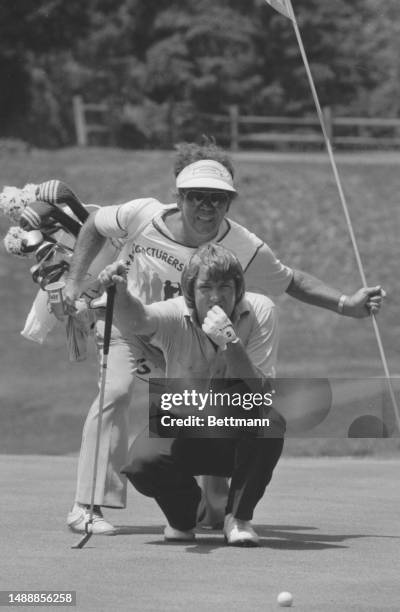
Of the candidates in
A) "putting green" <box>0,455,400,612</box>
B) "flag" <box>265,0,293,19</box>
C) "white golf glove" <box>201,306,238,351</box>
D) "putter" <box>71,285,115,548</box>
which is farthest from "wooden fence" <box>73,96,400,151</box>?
"white golf glove" <box>201,306,238,351</box>

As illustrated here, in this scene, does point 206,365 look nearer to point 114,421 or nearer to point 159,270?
point 159,270

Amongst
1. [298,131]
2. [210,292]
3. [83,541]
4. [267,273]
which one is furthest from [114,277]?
[298,131]

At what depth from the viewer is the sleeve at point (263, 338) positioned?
280 inches

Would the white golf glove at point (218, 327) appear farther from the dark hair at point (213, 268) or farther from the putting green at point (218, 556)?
the putting green at point (218, 556)

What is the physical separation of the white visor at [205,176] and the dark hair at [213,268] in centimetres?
71

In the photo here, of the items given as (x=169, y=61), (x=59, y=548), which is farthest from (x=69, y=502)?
(x=169, y=61)

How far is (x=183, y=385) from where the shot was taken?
23.2 feet

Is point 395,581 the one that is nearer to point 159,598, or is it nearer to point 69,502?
point 159,598

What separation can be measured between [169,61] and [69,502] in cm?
3844

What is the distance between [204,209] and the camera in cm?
756

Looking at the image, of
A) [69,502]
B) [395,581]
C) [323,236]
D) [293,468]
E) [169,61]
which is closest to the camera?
[395,581]

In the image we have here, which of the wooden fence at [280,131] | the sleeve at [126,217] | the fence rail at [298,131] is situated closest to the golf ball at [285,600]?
the sleeve at [126,217]

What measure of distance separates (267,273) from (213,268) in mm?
1256

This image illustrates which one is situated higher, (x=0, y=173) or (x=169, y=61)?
(x=169, y=61)
